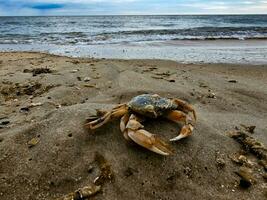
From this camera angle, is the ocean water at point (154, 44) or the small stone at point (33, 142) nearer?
the small stone at point (33, 142)

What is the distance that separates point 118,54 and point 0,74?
649cm

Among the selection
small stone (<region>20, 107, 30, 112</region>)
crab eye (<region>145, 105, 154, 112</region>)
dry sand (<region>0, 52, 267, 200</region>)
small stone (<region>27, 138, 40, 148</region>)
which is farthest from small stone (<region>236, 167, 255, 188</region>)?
small stone (<region>20, 107, 30, 112</region>)

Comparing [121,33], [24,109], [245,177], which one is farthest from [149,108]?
[121,33]

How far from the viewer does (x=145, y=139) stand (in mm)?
3799

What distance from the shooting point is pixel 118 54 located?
48.1ft

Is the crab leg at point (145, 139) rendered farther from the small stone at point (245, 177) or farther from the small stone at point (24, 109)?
the small stone at point (24, 109)

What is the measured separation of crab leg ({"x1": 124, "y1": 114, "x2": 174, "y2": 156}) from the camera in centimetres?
379

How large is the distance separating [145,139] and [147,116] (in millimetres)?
510

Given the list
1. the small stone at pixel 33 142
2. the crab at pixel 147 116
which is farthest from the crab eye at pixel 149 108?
the small stone at pixel 33 142

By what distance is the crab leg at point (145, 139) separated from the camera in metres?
3.79

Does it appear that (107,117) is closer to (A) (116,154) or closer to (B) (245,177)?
(A) (116,154)

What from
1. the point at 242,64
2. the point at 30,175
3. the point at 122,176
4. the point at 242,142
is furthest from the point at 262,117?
the point at 242,64

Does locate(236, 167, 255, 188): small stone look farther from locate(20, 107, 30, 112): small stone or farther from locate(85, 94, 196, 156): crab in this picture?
locate(20, 107, 30, 112): small stone

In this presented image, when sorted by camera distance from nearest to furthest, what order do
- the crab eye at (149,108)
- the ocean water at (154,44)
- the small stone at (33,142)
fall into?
the crab eye at (149,108) → the small stone at (33,142) → the ocean water at (154,44)
